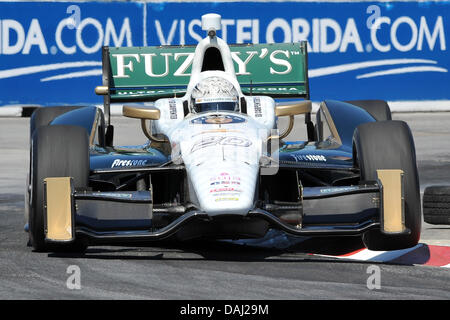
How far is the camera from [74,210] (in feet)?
24.1

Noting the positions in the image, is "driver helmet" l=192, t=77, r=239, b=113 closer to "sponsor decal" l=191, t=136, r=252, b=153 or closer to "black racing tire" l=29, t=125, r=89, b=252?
"sponsor decal" l=191, t=136, r=252, b=153

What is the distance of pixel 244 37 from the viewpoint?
2011 cm

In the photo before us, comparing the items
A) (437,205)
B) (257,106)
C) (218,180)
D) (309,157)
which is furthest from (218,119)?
(437,205)

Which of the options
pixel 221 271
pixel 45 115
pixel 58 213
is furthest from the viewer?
pixel 45 115

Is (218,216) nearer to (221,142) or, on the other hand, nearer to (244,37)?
(221,142)

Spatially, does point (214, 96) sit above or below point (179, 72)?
below

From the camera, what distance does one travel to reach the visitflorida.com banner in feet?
65.6

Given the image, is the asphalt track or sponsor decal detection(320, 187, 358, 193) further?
sponsor decal detection(320, 187, 358, 193)

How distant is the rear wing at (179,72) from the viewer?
34.8ft

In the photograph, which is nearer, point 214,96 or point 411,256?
point 411,256

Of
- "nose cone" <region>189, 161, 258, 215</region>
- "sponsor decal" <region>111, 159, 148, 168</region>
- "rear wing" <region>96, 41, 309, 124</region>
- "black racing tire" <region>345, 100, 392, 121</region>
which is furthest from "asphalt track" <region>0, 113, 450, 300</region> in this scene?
"rear wing" <region>96, 41, 309, 124</region>

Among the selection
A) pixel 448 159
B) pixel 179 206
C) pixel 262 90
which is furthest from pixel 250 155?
pixel 448 159

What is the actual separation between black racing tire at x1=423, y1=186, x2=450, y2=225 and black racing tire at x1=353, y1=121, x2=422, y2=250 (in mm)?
788

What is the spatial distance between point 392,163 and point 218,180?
1214mm
